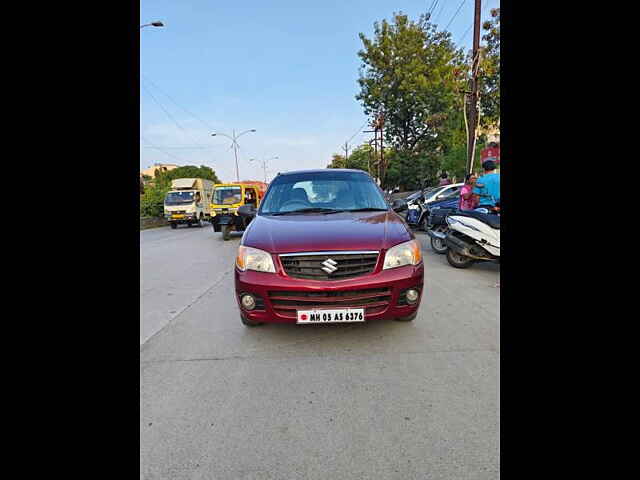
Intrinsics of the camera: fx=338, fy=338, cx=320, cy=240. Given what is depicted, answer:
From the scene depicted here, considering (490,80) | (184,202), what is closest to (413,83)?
(490,80)

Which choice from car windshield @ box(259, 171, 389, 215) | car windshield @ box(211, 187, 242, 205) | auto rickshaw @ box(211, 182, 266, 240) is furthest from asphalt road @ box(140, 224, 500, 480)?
car windshield @ box(211, 187, 242, 205)

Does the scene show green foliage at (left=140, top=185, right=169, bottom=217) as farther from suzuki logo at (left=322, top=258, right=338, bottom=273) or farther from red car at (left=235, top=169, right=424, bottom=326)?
suzuki logo at (left=322, top=258, right=338, bottom=273)

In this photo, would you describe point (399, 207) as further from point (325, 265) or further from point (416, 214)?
point (416, 214)

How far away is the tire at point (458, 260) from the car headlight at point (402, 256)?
3640 millimetres

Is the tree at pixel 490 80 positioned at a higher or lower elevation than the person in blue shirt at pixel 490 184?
higher

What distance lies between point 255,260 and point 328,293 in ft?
2.24

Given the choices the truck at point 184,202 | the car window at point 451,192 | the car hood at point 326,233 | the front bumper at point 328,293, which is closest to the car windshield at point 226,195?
the truck at point 184,202

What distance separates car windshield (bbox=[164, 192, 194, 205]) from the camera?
19656 millimetres

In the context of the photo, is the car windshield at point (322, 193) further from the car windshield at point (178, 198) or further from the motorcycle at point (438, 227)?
the car windshield at point (178, 198)

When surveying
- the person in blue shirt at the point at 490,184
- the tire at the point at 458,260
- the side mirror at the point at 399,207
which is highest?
the person in blue shirt at the point at 490,184

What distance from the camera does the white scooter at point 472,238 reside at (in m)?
5.36

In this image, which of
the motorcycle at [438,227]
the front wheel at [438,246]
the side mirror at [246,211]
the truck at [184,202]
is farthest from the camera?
the truck at [184,202]
